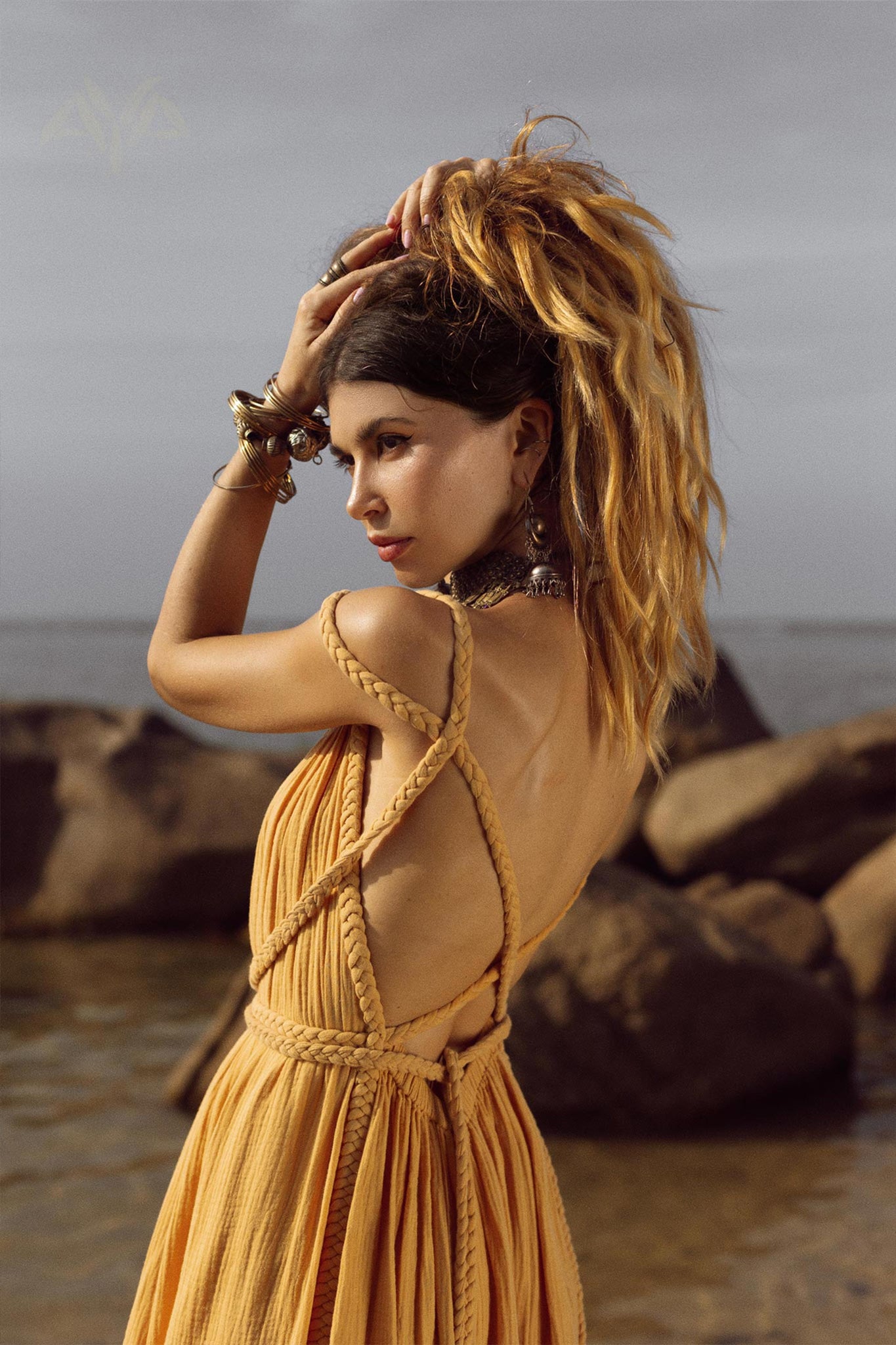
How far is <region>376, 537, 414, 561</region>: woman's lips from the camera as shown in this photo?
1.55m

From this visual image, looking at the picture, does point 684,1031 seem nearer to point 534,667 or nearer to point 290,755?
point 534,667

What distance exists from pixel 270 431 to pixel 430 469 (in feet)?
0.95

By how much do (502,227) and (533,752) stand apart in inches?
24.0

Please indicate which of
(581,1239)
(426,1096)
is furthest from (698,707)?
(426,1096)

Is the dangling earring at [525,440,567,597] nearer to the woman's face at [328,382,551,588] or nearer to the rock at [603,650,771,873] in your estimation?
the woman's face at [328,382,551,588]

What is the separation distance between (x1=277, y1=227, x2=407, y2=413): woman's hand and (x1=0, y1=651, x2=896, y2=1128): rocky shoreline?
327 centimetres

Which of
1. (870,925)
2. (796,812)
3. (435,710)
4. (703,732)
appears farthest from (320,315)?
(703,732)

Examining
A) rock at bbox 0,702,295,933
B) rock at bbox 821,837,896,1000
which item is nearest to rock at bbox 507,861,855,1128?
rock at bbox 821,837,896,1000

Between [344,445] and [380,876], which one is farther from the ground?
[344,445]

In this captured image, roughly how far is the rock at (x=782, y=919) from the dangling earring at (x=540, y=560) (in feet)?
14.6

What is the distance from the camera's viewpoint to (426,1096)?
5.11 feet

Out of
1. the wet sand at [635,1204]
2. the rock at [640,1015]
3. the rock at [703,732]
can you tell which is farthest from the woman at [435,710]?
the rock at [703,732]

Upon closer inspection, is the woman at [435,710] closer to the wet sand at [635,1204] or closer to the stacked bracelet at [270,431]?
the stacked bracelet at [270,431]

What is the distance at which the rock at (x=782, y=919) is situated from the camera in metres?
5.88
